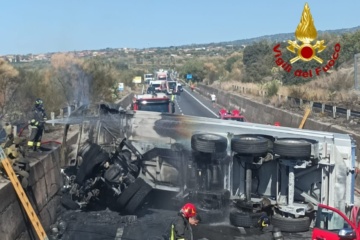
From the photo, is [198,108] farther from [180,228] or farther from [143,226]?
[180,228]

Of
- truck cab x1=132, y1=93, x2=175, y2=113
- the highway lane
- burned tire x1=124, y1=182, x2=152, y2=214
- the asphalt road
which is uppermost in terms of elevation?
truck cab x1=132, y1=93, x2=175, y2=113

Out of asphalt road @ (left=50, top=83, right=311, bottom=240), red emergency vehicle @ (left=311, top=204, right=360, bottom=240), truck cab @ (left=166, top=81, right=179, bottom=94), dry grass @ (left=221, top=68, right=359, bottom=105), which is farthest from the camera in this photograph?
truck cab @ (left=166, top=81, right=179, bottom=94)

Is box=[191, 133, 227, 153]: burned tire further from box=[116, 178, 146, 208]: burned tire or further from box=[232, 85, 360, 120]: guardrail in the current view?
box=[232, 85, 360, 120]: guardrail

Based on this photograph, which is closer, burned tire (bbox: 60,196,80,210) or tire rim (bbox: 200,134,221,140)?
tire rim (bbox: 200,134,221,140)

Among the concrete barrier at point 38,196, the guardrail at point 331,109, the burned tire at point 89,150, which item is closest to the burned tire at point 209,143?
the burned tire at point 89,150

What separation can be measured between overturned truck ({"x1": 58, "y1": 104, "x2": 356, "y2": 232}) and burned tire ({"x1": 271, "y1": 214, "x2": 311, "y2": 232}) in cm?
2

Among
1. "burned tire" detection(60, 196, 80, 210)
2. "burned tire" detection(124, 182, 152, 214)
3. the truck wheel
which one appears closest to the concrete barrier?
"burned tire" detection(60, 196, 80, 210)

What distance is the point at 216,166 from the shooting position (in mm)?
11109

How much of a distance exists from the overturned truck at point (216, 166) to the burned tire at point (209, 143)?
0.02 meters

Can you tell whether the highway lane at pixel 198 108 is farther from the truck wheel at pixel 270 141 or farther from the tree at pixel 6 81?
the truck wheel at pixel 270 141

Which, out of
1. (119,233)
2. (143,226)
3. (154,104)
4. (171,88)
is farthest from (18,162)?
(171,88)

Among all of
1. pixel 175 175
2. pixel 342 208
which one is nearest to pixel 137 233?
pixel 175 175

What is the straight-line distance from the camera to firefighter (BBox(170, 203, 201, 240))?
23.7ft

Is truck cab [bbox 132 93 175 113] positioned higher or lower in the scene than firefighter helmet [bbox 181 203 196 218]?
higher
